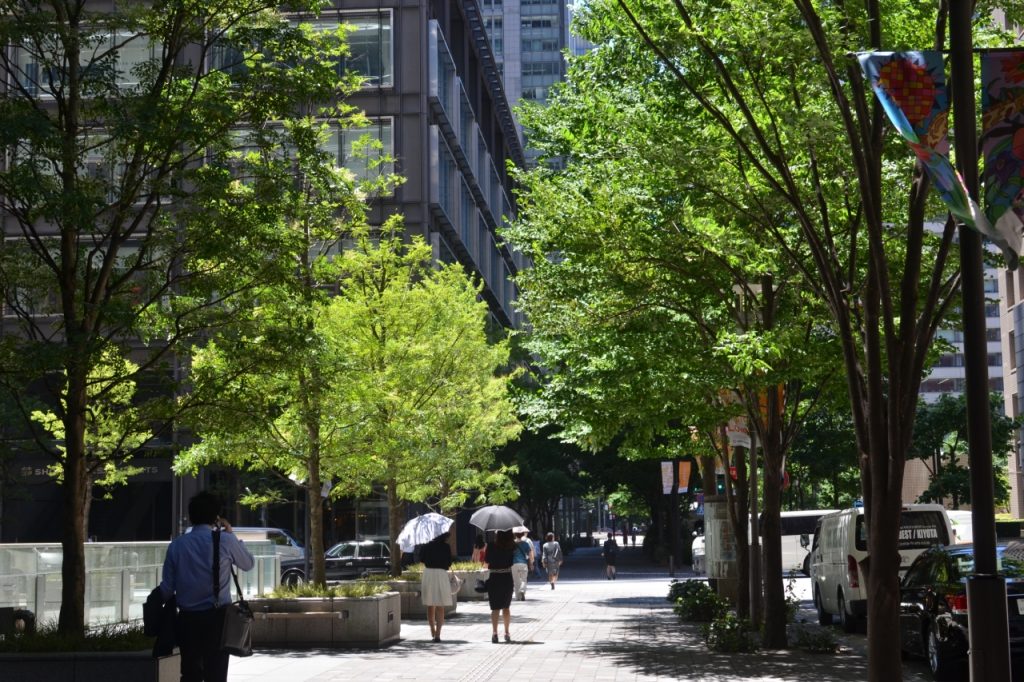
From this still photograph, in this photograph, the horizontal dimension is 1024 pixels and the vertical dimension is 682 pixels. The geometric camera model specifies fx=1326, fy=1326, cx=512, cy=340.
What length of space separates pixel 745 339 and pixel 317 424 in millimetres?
9435

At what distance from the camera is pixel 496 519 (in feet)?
79.5

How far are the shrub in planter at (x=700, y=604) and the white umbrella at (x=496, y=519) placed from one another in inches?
153

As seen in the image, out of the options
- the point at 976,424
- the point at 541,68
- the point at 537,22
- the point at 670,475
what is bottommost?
the point at 976,424

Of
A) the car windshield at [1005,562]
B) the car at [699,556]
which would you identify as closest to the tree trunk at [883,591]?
the car windshield at [1005,562]

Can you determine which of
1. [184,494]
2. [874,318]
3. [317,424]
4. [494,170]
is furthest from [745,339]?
[494,170]

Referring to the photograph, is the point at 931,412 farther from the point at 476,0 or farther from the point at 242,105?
the point at 242,105

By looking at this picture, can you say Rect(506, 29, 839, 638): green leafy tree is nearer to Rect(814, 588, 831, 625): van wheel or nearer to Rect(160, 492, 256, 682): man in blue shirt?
Rect(814, 588, 831, 625): van wheel

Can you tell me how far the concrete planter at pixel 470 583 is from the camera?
112 feet

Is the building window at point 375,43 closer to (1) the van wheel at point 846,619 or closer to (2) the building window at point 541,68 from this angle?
(1) the van wheel at point 846,619

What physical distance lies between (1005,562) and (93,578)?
12066mm

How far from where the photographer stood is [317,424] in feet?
70.5

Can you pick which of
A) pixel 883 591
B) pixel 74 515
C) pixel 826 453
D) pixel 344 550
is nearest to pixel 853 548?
pixel 883 591

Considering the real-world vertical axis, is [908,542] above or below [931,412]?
below

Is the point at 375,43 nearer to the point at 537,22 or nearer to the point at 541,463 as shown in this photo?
the point at 541,463
